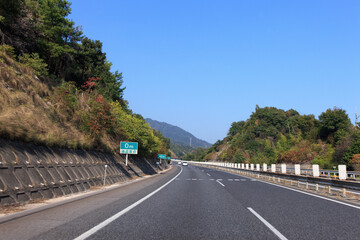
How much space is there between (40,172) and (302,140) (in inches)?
3420

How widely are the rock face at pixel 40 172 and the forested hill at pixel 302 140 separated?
38.9 meters

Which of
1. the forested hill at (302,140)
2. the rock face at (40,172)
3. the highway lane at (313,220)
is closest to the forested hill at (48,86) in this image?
the rock face at (40,172)

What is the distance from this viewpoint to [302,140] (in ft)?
281

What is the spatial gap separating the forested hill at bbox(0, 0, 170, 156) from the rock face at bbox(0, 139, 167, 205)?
68 centimetres

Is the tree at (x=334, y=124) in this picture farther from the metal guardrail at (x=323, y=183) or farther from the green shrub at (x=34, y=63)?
the green shrub at (x=34, y=63)

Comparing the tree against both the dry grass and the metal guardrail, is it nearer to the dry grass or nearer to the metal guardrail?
the metal guardrail

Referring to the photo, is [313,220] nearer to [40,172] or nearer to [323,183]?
[323,183]

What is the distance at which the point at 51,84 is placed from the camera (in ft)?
83.6

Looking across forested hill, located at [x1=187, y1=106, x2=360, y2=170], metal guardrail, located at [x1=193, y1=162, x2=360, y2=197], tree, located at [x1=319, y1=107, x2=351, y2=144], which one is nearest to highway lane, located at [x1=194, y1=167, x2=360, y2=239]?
metal guardrail, located at [x1=193, y1=162, x2=360, y2=197]

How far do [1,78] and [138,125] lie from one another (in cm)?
2100

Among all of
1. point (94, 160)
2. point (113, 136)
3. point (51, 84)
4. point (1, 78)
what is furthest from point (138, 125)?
point (1, 78)

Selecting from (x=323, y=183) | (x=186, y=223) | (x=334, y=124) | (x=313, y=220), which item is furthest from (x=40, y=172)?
(x=334, y=124)

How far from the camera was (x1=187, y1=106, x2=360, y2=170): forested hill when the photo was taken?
49.9 meters

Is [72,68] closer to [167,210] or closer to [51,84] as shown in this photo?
[51,84]
